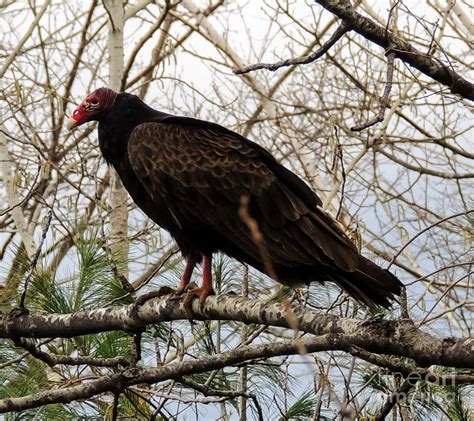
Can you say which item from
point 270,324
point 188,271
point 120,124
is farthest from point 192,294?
point 120,124

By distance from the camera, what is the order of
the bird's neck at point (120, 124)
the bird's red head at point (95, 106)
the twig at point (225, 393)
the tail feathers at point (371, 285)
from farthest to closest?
the bird's red head at point (95, 106), the bird's neck at point (120, 124), the tail feathers at point (371, 285), the twig at point (225, 393)

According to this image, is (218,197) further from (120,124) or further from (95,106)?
(95,106)

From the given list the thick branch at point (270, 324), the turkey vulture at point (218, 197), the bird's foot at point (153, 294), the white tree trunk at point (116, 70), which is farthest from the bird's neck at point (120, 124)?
the white tree trunk at point (116, 70)

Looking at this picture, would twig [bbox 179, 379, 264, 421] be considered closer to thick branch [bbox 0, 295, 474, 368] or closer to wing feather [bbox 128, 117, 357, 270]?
thick branch [bbox 0, 295, 474, 368]

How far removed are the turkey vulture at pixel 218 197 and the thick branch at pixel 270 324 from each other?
0.19 m

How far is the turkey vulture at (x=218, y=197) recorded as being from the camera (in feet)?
11.6

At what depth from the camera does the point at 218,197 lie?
3.77 meters

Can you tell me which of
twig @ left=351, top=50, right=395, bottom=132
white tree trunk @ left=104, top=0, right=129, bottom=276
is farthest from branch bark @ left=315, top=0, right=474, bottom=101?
white tree trunk @ left=104, top=0, right=129, bottom=276

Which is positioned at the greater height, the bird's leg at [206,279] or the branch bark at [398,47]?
the branch bark at [398,47]

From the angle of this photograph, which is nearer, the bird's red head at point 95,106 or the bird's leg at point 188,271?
the bird's leg at point 188,271

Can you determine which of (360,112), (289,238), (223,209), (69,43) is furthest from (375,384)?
(69,43)

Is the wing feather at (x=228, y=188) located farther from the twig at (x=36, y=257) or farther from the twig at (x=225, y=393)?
the twig at (x=36, y=257)

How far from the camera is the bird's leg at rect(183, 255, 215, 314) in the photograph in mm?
3398

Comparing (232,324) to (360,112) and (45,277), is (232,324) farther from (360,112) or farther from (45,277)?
(360,112)
